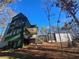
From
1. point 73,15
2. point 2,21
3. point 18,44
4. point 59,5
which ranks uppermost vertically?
point 2,21

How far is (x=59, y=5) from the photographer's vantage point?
49.4 ft

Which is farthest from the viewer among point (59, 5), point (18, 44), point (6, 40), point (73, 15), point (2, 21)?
point (2, 21)

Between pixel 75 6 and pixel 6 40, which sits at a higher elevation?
pixel 75 6

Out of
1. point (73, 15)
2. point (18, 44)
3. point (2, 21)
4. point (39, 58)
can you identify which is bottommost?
point (39, 58)

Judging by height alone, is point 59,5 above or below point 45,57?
above

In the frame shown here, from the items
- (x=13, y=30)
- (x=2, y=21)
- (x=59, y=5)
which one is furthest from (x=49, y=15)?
(x=59, y=5)

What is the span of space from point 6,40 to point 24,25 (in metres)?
2.25

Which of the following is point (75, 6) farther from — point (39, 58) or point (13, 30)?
point (13, 30)

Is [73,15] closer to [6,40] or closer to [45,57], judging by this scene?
[45,57]

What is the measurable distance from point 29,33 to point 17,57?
7310mm

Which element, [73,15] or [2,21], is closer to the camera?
[73,15]

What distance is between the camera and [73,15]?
547 inches

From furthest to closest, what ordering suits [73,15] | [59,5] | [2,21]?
1. [2,21]
2. [59,5]
3. [73,15]

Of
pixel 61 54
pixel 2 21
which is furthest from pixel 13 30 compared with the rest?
pixel 2 21
